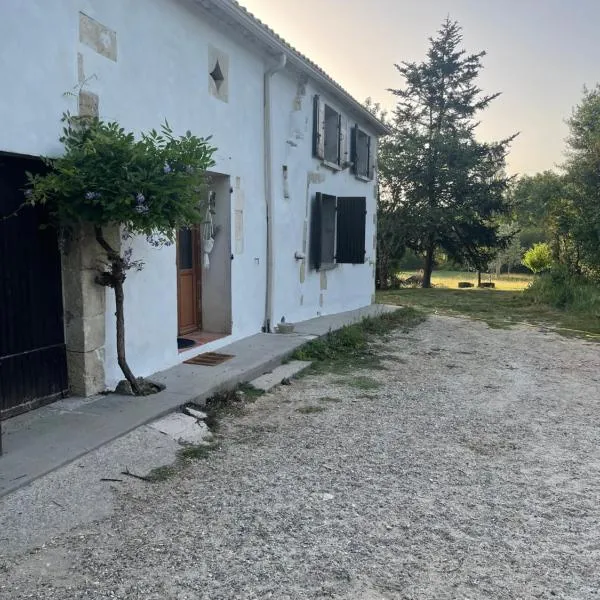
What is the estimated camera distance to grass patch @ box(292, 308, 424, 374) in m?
6.70

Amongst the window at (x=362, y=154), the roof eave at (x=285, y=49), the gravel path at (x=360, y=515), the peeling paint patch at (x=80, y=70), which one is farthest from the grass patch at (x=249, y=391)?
the window at (x=362, y=154)

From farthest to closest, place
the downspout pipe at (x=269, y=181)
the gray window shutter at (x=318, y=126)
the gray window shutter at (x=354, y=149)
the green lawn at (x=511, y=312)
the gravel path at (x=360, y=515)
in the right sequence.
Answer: the gray window shutter at (x=354, y=149)
the green lawn at (x=511, y=312)
the gray window shutter at (x=318, y=126)
the downspout pipe at (x=269, y=181)
the gravel path at (x=360, y=515)

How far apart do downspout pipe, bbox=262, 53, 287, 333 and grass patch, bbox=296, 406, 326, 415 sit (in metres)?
2.94

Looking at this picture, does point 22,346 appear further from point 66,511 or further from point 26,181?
point 66,511

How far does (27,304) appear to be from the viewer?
4.05 m

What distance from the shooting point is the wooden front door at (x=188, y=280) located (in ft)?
21.5

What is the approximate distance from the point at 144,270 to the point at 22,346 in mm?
1424

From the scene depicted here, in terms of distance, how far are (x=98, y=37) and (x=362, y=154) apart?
25.4 feet

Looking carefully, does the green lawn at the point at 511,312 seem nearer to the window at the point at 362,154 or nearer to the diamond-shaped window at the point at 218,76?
the window at the point at 362,154

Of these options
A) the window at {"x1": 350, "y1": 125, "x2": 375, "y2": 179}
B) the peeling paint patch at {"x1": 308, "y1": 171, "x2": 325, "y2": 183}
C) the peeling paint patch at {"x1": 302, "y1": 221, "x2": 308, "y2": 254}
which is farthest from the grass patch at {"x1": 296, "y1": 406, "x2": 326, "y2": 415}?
the window at {"x1": 350, "y1": 125, "x2": 375, "y2": 179}

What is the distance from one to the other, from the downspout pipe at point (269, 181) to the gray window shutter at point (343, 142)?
2.84 m

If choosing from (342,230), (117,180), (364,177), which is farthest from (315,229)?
(117,180)

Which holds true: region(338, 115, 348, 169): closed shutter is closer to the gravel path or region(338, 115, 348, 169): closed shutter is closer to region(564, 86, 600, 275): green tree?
the gravel path

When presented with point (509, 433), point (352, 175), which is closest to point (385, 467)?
point (509, 433)
